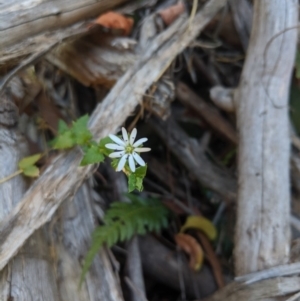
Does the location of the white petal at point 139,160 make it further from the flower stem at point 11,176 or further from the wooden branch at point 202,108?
the wooden branch at point 202,108

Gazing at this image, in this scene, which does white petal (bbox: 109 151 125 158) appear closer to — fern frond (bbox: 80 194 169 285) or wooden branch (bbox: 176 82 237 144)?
fern frond (bbox: 80 194 169 285)

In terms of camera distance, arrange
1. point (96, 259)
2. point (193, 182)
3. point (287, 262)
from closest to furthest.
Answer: point (287, 262) → point (96, 259) → point (193, 182)

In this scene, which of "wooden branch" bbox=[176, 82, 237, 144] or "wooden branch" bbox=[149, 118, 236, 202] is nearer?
"wooden branch" bbox=[149, 118, 236, 202]

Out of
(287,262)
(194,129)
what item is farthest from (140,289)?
(194,129)

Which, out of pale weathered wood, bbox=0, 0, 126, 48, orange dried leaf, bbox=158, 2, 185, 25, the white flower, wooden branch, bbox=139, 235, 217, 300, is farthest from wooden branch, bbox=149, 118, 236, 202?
the white flower

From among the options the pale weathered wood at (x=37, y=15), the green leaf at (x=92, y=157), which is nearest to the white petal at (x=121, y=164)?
Result: the green leaf at (x=92, y=157)

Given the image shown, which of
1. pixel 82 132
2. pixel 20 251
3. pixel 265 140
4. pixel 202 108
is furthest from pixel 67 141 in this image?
pixel 202 108

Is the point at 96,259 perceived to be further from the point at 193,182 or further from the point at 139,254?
the point at 193,182
